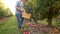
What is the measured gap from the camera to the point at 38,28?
3844mm

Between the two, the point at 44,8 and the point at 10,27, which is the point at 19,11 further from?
the point at 44,8

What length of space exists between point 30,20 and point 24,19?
0.11 metres

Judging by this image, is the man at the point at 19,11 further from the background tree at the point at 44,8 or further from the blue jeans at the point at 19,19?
the background tree at the point at 44,8

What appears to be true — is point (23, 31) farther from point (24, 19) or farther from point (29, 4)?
point (29, 4)

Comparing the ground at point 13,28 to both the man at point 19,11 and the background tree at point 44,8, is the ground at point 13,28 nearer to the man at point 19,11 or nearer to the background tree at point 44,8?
the man at point 19,11

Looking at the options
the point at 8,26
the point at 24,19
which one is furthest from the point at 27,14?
the point at 8,26

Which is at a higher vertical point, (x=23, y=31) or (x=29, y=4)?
(x=29, y=4)

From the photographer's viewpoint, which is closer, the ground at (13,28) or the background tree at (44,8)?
the ground at (13,28)

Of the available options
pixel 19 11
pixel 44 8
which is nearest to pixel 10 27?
pixel 19 11

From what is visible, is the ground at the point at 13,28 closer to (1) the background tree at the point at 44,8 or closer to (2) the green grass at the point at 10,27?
(2) the green grass at the point at 10,27

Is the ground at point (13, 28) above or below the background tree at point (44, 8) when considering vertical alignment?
below

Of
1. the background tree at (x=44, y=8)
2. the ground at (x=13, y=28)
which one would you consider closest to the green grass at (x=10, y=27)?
the ground at (x=13, y=28)

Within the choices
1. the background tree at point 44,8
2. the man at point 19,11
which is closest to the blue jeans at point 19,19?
the man at point 19,11

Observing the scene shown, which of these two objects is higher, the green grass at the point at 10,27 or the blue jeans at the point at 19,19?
the blue jeans at the point at 19,19
